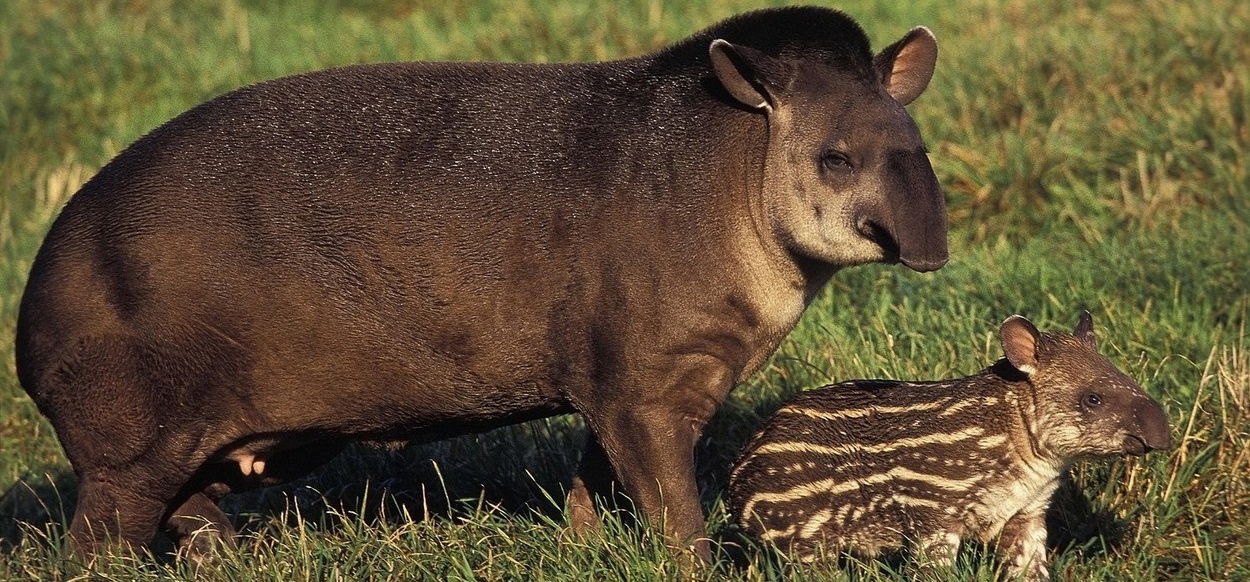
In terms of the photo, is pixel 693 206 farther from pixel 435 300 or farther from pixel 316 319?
pixel 316 319

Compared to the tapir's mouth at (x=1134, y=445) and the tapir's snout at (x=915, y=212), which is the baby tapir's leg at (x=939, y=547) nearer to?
the tapir's mouth at (x=1134, y=445)

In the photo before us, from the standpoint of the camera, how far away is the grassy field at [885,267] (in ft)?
16.9

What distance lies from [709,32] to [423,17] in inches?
243

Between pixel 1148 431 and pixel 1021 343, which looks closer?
pixel 1148 431

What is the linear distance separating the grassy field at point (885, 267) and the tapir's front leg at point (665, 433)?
0.38ft

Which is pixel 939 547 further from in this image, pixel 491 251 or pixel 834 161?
pixel 491 251

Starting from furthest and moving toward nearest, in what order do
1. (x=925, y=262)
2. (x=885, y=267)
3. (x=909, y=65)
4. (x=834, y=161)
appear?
(x=885, y=267) → (x=909, y=65) → (x=834, y=161) → (x=925, y=262)

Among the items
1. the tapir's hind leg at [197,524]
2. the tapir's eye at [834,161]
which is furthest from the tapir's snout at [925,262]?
the tapir's hind leg at [197,524]

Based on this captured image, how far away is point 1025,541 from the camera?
485cm

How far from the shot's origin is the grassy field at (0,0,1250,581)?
5141 mm

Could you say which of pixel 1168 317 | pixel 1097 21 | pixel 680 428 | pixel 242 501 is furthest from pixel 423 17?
pixel 680 428

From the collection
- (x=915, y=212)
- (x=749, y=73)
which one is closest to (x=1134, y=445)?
(x=915, y=212)

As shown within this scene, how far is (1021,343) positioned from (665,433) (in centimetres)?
107

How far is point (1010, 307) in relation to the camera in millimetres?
6785
